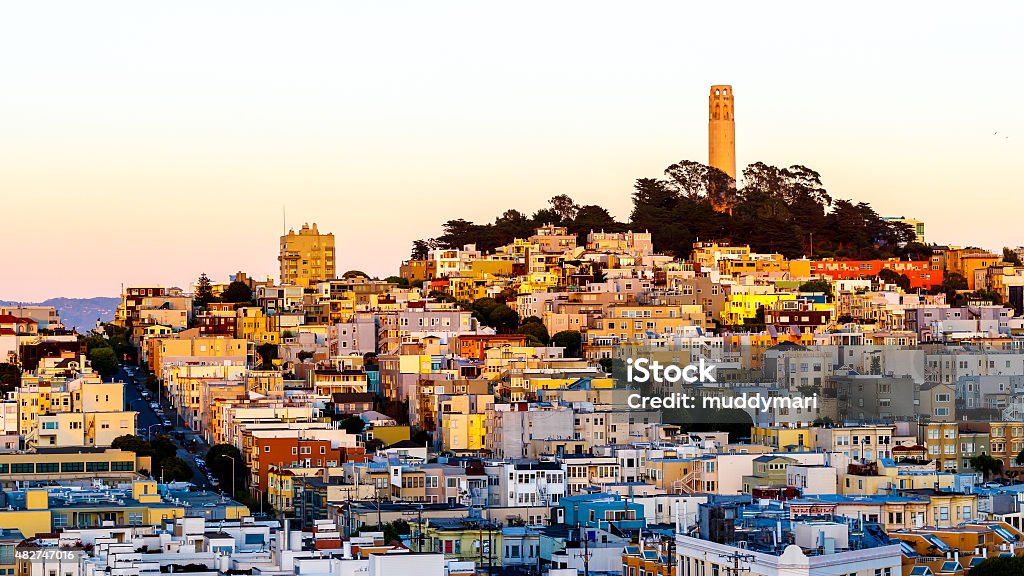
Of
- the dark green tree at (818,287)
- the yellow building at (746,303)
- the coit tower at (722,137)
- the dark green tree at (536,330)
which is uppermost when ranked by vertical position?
the coit tower at (722,137)

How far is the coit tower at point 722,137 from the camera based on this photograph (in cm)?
9962

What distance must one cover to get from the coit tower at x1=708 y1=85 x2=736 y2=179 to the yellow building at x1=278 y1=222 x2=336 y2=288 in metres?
15.0

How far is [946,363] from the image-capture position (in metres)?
70.1

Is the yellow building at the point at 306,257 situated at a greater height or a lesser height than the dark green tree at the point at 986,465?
greater

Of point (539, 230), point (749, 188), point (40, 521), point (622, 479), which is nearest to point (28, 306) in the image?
point (539, 230)

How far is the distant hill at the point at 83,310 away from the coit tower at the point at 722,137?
2319cm

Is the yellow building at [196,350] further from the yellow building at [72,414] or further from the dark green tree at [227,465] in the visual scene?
the dark green tree at [227,465]

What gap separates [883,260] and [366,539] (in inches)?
2415

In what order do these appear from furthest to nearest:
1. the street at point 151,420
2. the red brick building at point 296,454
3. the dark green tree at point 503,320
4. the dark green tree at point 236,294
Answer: the dark green tree at point 236,294
the dark green tree at point 503,320
the street at point 151,420
the red brick building at point 296,454

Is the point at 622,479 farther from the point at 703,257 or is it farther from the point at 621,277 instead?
the point at 703,257

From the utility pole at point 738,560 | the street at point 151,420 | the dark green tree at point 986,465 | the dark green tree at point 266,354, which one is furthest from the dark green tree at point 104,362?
the utility pole at point 738,560

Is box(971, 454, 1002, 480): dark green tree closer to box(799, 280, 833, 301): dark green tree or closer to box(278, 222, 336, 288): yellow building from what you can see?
box(799, 280, 833, 301): dark green tree

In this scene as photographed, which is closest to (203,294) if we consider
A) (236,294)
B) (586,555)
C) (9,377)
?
(236,294)

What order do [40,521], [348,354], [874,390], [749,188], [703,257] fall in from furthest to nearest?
1. [749,188]
2. [703,257]
3. [348,354]
4. [874,390]
5. [40,521]
